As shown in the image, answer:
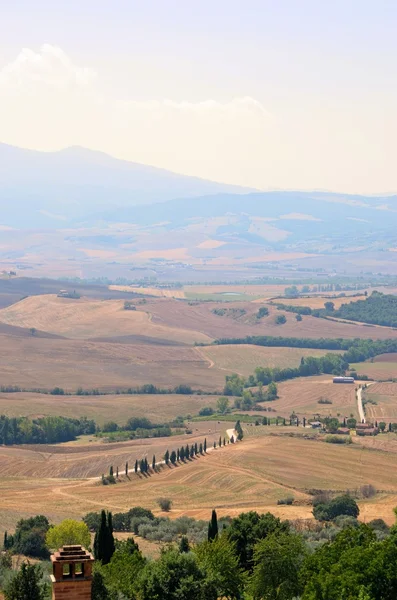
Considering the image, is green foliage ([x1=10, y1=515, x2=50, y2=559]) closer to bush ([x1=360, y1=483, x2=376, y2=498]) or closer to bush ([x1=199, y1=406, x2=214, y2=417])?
bush ([x1=360, y1=483, x2=376, y2=498])

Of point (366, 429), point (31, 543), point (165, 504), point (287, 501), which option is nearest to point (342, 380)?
point (366, 429)

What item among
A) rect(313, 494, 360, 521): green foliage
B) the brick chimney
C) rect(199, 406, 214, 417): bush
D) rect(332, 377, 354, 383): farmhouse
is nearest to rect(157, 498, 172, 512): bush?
rect(313, 494, 360, 521): green foliage

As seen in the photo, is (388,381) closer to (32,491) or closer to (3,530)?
(32,491)

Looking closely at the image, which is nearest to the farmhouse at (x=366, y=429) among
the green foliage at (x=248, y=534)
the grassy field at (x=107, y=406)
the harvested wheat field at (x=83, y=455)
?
the harvested wheat field at (x=83, y=455)

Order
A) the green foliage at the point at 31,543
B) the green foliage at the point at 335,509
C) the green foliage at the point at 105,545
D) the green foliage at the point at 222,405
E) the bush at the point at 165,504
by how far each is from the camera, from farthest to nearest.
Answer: the green foliage at the point at 222,405 < the bush at the point at 165,504 < the green foliage at the point at 335,509 < the green foliage at the point at 31,543 < the green foliage at the point at 105,545

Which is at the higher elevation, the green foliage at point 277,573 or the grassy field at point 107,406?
the green foliage at point 277,573

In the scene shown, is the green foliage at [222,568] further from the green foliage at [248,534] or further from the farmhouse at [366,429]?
the farmhouse at [366,429]

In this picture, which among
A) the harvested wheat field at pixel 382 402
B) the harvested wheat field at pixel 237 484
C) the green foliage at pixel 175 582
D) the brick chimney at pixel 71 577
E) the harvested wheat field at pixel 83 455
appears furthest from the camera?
the harvested wheat field at pixel 382 402
